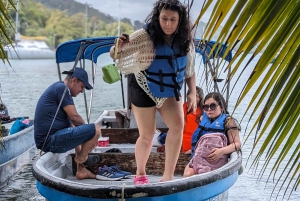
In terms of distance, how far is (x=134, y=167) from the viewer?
5.83 m

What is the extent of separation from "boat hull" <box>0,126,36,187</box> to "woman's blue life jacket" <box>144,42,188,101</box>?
390cm

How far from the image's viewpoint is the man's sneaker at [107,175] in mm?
5552

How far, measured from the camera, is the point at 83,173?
222 inches

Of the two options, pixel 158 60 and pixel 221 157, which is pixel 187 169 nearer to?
pixel 221 157

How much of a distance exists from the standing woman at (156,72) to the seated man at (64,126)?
1.15 meters

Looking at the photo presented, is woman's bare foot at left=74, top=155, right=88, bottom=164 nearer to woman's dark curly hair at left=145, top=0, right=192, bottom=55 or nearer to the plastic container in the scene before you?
the plastic container

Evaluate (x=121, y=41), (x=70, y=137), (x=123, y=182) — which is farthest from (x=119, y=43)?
(x=123, y=182)

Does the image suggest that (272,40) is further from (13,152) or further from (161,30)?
(13,152)

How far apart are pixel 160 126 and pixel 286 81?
717 cm

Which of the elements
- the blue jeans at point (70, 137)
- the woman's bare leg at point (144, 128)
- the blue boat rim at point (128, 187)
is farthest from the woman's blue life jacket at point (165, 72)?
the blue jeans at point (70, 137)

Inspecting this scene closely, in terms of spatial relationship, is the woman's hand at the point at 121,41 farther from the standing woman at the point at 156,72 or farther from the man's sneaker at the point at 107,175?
the man's sneaker at the point at 107,175

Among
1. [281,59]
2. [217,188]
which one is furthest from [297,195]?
[281,59]

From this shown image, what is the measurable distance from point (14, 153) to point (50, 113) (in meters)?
3.12

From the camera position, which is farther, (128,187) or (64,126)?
(64,126)
